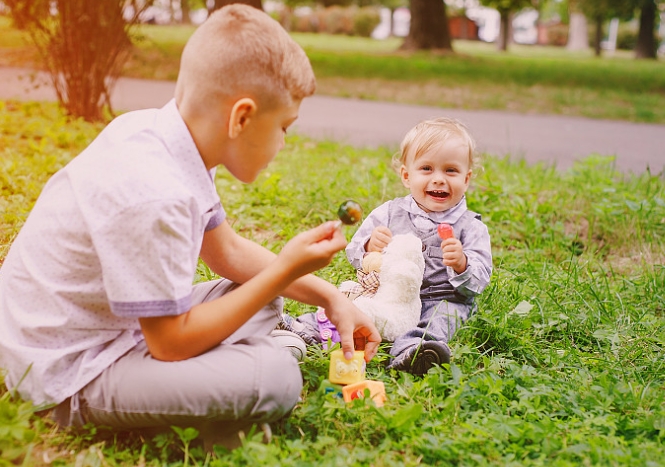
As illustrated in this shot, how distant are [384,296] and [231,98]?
3.67 feet

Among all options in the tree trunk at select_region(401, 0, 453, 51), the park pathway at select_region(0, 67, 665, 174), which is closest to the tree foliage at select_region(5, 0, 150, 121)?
the park pathway at select_region(0, 67, 665, 174)

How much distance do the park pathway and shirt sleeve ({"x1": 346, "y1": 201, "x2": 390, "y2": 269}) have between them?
3.01 metres

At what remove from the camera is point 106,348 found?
6.10ft

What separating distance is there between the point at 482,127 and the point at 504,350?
5677 mm

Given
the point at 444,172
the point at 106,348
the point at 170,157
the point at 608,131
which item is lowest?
the point at 608,131

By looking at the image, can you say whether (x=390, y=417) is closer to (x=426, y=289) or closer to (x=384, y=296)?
(x=384, y=296)

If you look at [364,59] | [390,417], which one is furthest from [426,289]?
[364,59]

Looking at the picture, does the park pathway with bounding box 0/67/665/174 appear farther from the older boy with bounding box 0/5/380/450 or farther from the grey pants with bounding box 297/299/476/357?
the older boy with bounding box 0/5/380/450

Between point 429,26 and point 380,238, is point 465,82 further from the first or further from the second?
point 380,238

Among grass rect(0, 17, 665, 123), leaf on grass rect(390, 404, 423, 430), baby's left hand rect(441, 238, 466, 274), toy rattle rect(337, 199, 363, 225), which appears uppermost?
toy rattle rect(337, 199, 363, 225)

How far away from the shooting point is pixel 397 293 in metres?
2.62

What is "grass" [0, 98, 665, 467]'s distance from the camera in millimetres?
1853

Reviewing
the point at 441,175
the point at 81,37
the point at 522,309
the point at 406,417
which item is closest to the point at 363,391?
the point at 406,417

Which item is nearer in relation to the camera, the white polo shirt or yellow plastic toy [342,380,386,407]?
the white polo shirt
